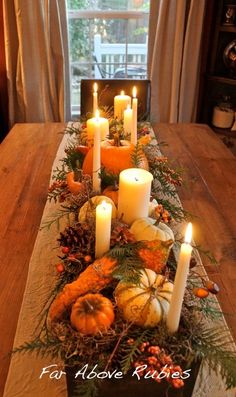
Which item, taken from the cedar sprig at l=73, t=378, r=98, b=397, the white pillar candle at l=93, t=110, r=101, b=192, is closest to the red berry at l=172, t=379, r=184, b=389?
the cedar sprig at l=73, t=378, r=98, b=397

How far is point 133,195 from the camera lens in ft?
2.43

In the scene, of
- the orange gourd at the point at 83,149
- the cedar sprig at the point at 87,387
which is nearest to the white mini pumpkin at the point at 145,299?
the cedar sprig at the point at 87,387

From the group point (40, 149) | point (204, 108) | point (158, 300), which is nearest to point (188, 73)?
point (204, 108)

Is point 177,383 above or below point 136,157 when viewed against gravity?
below

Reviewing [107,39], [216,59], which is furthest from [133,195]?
[107,39]

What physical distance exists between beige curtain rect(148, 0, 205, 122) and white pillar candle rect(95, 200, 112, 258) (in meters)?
2.39

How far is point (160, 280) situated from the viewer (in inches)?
24.2

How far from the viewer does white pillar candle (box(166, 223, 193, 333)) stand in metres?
0.50

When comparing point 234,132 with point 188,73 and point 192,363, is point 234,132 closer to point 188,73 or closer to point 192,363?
point 188,73

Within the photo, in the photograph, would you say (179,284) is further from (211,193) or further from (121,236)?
(211,193)

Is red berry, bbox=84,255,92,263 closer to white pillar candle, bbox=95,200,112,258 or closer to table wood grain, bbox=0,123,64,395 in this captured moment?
white pillar candle, bbox=95,200,112,258

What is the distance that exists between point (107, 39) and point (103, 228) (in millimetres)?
2675

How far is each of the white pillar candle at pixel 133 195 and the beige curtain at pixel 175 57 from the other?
88.4 inches

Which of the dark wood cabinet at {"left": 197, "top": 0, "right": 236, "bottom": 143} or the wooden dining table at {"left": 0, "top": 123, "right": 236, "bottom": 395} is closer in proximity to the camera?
the wooden dining table at {"left": 0, "top": 123, "right": 236, "bottom": 395}
